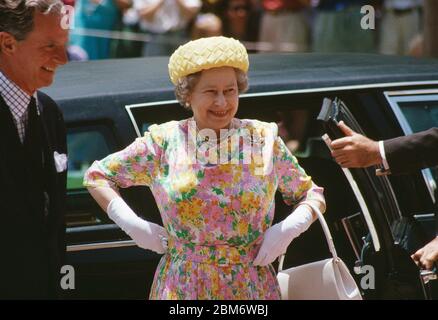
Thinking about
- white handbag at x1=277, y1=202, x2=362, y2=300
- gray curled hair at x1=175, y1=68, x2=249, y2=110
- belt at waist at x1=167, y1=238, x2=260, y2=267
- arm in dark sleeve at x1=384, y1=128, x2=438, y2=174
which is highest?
gray curled hair at x1=175, y1=68, x2=249, y2=110

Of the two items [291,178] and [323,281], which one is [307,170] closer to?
[291,178]

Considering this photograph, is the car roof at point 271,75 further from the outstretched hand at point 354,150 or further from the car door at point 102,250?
the outstretched hand at point 354,150

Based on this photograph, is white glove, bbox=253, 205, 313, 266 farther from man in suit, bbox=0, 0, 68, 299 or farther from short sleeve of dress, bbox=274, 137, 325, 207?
man in suit, bbox=0, 0, 68, 299

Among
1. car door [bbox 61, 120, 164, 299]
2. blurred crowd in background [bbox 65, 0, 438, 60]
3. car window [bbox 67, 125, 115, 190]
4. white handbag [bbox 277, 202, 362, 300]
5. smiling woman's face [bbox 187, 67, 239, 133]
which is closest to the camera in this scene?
white handbag [bbox 277, 202, 362, 300]

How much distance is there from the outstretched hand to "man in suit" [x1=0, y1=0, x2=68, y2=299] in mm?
1020

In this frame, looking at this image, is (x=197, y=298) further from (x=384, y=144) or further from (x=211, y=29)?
(x=211, y=29)

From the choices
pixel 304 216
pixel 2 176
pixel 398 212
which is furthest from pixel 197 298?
pixel 398 212

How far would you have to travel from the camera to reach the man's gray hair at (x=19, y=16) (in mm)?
3910

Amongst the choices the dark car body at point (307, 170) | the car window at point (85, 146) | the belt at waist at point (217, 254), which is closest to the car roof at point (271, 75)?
the dark car body at point (307, 170)

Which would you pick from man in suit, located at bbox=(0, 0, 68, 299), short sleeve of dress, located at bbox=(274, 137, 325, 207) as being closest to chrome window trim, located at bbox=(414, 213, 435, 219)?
short sleeve of dress, located at bbox=(274, 137, 325, 207)

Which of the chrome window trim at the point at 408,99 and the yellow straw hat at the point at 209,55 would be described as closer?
the yellow straw hat at the point at 209,55

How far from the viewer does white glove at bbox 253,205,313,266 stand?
3.83 meters

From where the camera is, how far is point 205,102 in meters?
3.90
